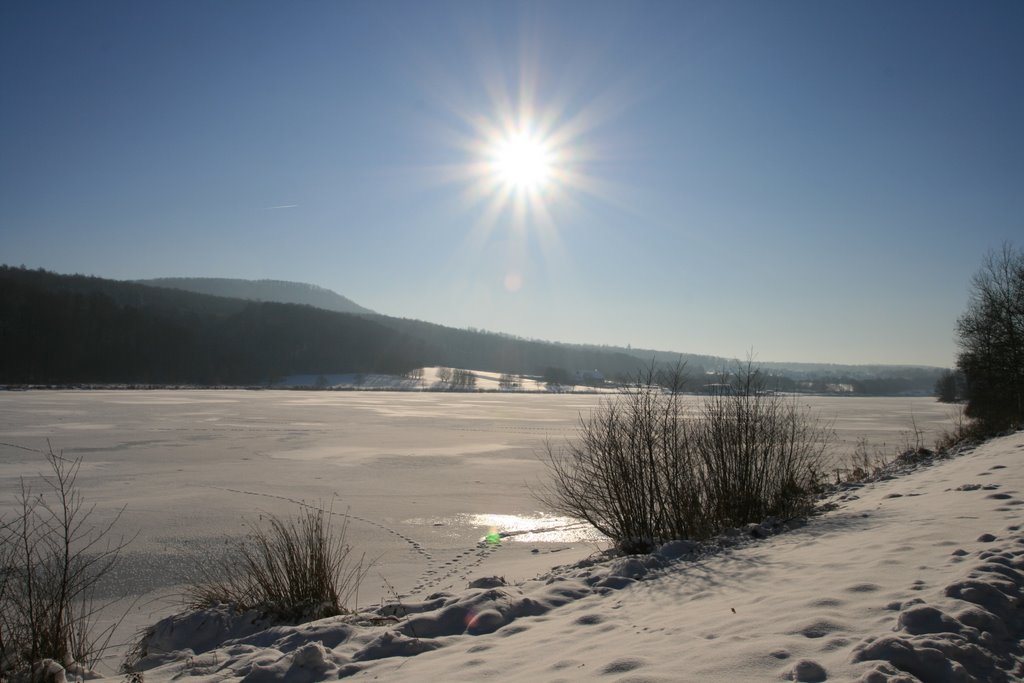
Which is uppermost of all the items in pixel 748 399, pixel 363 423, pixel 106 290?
pixel 106 290

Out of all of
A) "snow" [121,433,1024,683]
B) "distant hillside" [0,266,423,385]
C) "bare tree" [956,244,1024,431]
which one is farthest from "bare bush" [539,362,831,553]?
"distant hillside" [0,266,423,385]

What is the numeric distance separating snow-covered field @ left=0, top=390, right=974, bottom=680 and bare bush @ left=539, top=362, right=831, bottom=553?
3.56ft

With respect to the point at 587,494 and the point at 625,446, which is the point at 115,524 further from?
the point at 625,446

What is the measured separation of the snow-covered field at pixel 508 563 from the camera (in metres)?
4.19

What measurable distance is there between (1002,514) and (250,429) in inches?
1212

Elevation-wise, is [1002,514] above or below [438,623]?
above

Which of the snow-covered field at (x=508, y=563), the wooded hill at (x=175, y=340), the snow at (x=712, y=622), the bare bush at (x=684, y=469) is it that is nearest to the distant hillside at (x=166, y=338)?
the wooded hill at (x=175, y=340)

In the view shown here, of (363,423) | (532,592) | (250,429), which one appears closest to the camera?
(532,592)

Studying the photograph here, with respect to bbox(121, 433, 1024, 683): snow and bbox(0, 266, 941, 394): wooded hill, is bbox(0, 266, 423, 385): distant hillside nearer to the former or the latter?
bbox(0, 266, 941, 394): wooded hill

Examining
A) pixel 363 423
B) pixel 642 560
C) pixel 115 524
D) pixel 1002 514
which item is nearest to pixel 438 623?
pixel 642 560

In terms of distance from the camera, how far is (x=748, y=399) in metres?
10.2

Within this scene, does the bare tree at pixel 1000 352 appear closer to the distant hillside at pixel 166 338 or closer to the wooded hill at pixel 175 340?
the wooded hill at pixel 175 340

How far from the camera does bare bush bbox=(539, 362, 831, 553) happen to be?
9.42 metres

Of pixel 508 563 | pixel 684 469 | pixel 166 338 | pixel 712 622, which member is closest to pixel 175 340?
pixel 166 338
